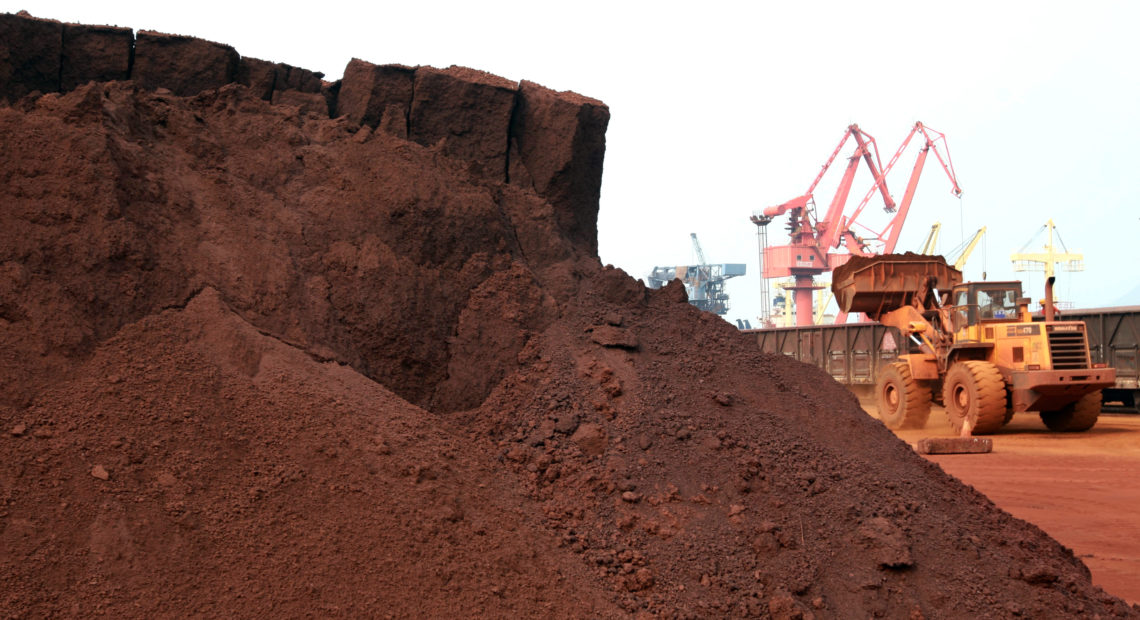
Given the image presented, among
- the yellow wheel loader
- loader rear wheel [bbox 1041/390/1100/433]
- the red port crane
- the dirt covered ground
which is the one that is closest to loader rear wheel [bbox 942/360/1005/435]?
the yellow wheel loader

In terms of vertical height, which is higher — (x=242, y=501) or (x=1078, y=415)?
(x=242, y=501)

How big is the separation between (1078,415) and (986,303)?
283cm

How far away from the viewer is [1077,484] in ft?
41.7

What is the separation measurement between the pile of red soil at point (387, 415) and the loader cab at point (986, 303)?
12.3 meters

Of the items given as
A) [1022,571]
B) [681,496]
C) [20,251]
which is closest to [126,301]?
[20,251]

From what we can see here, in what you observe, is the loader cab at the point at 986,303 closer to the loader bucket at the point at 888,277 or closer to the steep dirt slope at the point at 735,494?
the loader bucket at the point at 888,277

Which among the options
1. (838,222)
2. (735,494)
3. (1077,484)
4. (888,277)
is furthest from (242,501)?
(838,222)

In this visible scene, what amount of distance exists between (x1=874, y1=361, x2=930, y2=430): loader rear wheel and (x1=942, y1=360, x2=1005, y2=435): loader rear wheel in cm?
111

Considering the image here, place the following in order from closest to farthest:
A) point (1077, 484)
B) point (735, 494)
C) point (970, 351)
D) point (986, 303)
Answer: point (735, 494)
point (1077, 484)
point (970, 351)
point (986, 303)

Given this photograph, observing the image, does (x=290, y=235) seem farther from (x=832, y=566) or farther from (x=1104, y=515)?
(x=1104, y=515)

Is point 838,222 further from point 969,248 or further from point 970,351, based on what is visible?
point 970,351

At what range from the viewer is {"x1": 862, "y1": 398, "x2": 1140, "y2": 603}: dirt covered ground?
897 cm

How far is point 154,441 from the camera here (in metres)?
4.43

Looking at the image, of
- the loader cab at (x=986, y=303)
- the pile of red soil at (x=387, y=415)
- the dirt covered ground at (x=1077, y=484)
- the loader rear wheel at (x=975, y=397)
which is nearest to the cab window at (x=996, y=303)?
the loader cab at (x=986, y=303)
